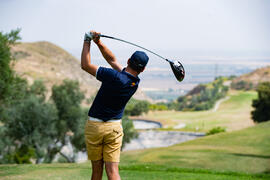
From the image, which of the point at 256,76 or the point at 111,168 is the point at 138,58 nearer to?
the point at 111,168

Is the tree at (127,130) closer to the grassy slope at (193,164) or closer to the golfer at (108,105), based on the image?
the grassy slope at (193,164)

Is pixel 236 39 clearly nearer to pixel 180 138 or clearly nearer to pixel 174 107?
pixel 174 107

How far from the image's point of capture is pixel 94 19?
1209cm

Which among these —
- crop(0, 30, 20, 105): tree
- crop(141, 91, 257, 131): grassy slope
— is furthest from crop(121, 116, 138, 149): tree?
crop(141, 91, 257, 131): grassy slope

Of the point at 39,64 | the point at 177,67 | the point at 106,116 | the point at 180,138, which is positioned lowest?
the point at 180,138

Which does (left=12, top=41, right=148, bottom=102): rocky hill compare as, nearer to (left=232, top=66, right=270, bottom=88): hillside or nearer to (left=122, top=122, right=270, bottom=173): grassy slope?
(left=232, top=66, right=270, bottom=88): hillside

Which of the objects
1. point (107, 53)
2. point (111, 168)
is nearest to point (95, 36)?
point (107, 53)

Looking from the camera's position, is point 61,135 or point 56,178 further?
point 61,135

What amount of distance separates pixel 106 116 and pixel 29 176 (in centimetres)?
466

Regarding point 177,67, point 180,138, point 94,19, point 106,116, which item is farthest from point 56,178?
point 180,138

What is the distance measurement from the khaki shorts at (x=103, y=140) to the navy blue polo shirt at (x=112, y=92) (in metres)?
0.14

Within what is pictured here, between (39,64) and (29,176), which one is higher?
(39,64)

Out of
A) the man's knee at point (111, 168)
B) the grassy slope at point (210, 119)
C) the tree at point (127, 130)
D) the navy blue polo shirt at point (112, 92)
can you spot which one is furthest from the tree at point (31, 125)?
the grassy slope at point (210, 119)

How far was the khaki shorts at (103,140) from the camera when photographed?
5395mm
